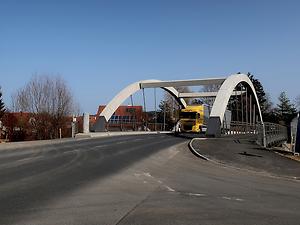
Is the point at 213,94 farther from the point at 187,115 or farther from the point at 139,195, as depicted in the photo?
the point at 139,195

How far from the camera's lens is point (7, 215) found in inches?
311

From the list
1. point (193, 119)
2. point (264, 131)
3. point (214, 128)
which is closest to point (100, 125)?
point (193, 119)

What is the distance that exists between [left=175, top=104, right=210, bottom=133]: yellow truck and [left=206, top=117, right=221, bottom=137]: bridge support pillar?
43.3 ft

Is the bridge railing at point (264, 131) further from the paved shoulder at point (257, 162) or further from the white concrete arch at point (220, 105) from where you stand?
the paved shoulder at point (257, 162)

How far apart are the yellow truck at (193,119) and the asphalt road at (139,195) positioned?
4055cm

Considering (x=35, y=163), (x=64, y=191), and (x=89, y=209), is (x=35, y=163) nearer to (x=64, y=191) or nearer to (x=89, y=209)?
(x=64, y=191)

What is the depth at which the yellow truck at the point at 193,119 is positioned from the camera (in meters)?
58.3

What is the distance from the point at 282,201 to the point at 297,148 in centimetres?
1814

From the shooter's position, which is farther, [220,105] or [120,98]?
[120,98]

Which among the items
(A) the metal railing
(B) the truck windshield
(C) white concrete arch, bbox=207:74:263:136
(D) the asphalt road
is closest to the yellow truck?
(B) the truck windshield

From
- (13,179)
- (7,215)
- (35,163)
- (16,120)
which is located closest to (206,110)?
(16,120)

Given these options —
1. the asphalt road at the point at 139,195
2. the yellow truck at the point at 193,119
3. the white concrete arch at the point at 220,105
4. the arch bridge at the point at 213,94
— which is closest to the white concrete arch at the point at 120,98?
the arch bridge at the point at 213,94

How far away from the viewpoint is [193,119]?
58406 mm

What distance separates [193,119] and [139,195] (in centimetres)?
4816
